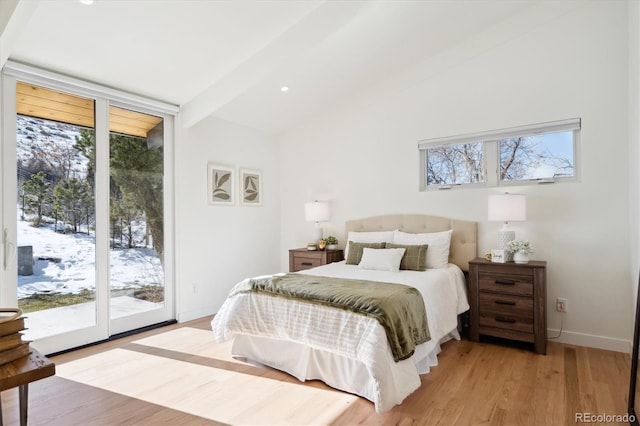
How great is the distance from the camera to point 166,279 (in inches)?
162

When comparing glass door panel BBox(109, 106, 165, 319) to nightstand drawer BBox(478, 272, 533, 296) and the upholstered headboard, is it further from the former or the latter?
nightstand drawer BBox(478, 272, 533, 296)

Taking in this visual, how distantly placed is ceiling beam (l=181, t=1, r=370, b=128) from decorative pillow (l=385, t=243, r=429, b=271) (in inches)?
85.5

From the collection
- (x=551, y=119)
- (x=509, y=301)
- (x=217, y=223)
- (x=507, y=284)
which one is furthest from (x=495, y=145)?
(x=217, y=223)

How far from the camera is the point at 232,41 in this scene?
3.29m

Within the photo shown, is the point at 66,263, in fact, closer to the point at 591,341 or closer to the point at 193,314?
the point at 193,314

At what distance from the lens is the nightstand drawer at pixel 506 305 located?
3.16 meters

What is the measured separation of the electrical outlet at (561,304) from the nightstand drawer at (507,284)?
1.71 feet

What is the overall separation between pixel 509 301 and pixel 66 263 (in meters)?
4.01

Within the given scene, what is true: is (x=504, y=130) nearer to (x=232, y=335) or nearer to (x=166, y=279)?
(x=232, y=335)

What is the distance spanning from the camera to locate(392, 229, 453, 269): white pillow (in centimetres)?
368

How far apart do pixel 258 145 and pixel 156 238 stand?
192cm

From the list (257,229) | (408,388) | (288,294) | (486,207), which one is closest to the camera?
(408,388)

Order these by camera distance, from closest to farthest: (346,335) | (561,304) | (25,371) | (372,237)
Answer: (25,371) < (346,335) < (561,304) < (372,237)

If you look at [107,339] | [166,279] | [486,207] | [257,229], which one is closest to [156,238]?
[166,279]
